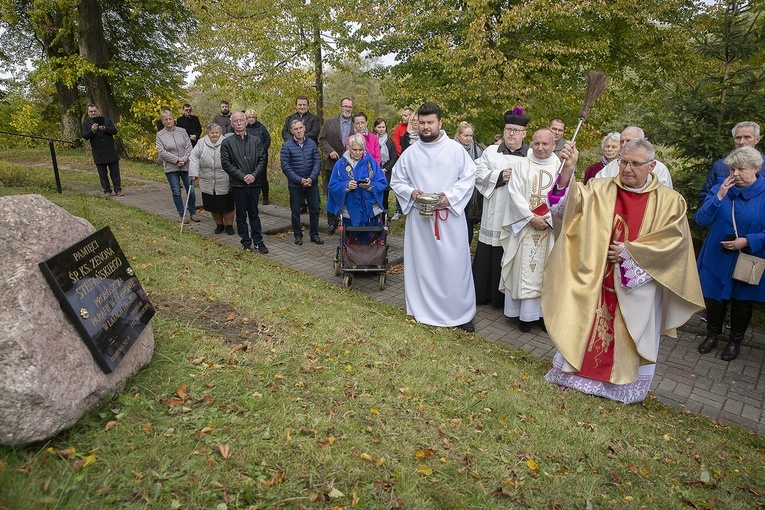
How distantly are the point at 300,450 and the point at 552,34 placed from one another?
1275 cm

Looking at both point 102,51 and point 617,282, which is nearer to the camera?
point 617,282

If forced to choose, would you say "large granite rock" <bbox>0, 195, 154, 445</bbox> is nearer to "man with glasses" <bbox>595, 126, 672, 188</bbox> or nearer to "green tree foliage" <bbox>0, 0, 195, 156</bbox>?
"man with glasses" <bbox>595, 126, 672, 188</bbox>

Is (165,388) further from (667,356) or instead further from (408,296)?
(667,356)

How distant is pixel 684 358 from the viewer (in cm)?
563

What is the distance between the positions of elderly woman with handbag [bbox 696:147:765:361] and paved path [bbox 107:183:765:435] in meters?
0.30

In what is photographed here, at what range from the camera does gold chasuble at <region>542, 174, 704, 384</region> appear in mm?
4270

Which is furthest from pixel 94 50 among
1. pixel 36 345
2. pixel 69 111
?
pixel 36 345

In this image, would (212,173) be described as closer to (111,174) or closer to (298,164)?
(298,164)

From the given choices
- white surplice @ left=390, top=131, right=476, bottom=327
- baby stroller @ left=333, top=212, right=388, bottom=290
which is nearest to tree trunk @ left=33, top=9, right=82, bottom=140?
baby stroller @ left=333, top=212, right=388, bottom=290

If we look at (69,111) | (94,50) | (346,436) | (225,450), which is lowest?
(346,436)

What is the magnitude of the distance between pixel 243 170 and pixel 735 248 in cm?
695

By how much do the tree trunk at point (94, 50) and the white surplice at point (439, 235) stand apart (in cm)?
1686

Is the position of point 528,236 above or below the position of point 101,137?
below

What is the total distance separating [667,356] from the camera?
5680 millimetres
